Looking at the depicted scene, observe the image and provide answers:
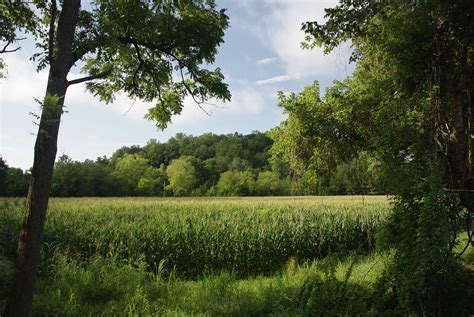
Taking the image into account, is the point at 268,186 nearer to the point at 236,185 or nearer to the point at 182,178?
the point at 236,185

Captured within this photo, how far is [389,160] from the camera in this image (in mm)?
5270

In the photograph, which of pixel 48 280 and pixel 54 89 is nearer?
pixel 54 89

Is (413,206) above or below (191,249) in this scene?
above

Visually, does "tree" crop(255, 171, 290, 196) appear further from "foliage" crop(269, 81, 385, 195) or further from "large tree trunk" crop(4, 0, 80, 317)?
"large tree trunk" crop(4, 0, 80, 317)

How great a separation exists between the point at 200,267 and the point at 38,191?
6729 mm

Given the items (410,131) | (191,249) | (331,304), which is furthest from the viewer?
(191,249)

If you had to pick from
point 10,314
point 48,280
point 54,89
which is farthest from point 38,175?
point 48,280

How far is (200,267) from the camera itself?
10312 millimetres

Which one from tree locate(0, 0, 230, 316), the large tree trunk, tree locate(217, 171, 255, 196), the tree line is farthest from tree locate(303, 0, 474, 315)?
tree locate(217, 171, 255, 196)

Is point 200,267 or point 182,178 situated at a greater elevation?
point 182,178

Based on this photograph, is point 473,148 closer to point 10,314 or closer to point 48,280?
point 10,314

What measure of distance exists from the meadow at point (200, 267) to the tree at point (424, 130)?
0.87m

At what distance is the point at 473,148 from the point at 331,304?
3.35 meters

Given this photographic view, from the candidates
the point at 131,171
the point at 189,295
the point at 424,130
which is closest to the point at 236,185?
the point at 131,171
